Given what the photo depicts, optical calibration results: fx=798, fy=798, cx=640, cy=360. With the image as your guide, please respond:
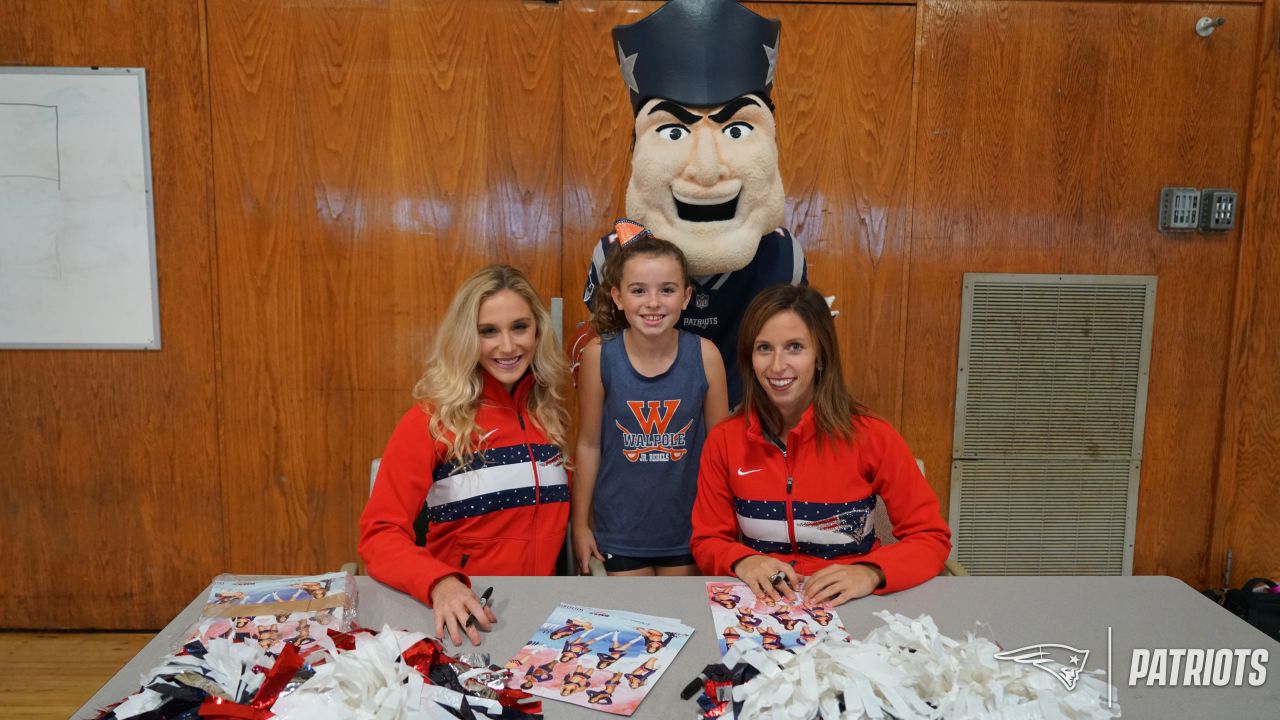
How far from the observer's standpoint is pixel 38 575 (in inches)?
105

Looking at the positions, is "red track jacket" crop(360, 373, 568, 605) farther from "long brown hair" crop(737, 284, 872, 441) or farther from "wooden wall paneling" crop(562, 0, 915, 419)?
"wooden wall paneling" crop(562, 0, 915, 419)

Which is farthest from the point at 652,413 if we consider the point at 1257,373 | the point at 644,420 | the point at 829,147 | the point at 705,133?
the point at 1257,373

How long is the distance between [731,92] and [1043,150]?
1.36m

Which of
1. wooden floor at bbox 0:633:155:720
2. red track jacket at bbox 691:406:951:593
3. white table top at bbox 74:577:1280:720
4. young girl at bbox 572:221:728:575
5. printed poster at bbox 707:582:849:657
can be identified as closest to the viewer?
white table top at bbox 74:577:1280:720

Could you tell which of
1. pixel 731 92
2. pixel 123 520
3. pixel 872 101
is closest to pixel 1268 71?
pixel 872 101

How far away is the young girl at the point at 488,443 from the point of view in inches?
60.3

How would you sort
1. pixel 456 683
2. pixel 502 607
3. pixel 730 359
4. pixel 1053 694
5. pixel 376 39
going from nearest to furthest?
pixel 1053 694 < pixel 456 683 < pixel 502 607 < pixel 730 359 < pixel 376 39

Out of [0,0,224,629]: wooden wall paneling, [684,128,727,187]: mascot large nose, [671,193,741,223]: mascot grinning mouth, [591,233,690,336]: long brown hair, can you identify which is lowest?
[0,0,224,629]: wooden wall paneling

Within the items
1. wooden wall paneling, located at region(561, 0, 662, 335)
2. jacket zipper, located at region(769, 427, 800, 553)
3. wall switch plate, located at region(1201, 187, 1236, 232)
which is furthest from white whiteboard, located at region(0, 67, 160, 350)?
wall switch plate, located at region(1201, 187, 1236, 232)

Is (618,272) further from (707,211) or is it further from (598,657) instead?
(598,657)

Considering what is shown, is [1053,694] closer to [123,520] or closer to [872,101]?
[872,101]

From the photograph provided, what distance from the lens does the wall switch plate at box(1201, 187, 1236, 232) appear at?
263 centimetres

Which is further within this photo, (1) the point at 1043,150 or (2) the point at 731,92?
(1) the point at 1043,150

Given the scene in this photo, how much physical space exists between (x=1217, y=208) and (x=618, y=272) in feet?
7.01
